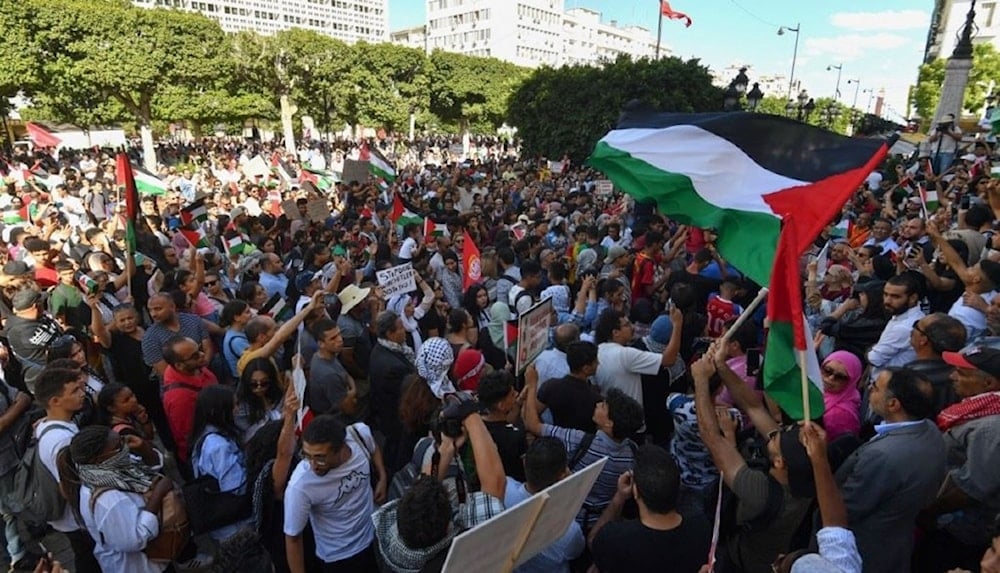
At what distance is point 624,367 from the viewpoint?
4.09 m

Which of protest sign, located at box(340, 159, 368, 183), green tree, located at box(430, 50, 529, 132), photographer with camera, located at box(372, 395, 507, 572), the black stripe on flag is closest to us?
photographer with camera, located at box(372, 395, 507, 572)

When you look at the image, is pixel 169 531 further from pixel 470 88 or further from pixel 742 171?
pixel 470 88

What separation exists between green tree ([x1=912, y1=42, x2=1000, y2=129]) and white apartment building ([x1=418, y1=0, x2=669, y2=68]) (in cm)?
4647

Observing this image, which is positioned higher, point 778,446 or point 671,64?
point 671,64

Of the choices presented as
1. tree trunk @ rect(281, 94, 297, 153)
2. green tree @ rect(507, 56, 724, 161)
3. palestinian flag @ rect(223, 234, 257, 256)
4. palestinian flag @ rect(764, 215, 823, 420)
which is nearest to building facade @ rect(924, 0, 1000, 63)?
green tree @ rect(507, 56, 724, 161)

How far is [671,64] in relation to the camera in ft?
76.2

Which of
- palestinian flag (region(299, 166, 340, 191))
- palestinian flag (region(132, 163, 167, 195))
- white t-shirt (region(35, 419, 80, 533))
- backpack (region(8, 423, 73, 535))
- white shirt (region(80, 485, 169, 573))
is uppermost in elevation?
palestinian flag (region(132, 163, 167, 195))

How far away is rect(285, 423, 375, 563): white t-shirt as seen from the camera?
9.15 ft

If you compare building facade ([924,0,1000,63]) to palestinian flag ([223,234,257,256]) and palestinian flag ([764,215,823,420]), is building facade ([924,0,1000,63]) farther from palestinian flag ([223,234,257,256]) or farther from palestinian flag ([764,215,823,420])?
palestinian flag ([764,215,823,420])

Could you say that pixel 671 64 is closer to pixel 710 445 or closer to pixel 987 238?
pixel 987 238

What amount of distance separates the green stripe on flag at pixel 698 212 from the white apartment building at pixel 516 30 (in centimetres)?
8541

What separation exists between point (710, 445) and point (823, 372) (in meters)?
1.41

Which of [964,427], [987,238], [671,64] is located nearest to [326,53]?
[671,64]

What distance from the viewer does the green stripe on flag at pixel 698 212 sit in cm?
318
